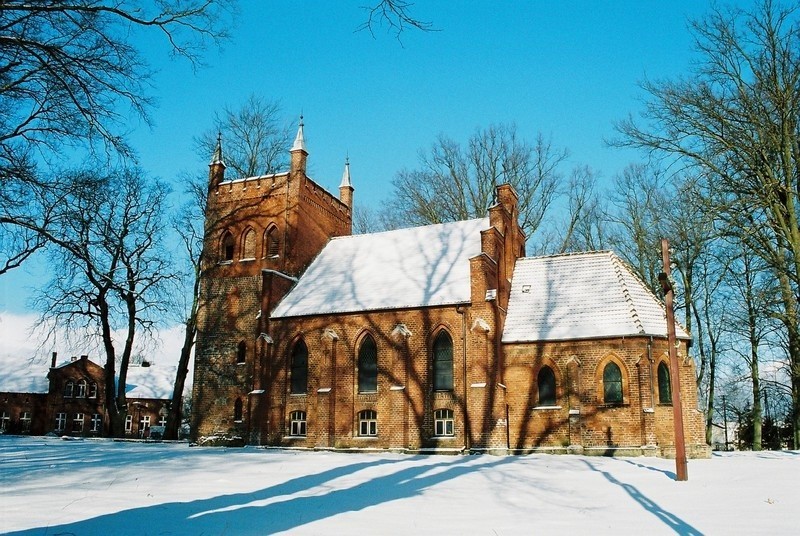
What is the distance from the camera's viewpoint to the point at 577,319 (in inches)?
1041

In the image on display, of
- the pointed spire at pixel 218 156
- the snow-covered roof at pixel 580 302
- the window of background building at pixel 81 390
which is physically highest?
the pointed spire at pixel 218 156

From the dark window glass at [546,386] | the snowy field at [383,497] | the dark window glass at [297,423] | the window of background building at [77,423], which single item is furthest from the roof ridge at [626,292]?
the window of background building at [77,423]

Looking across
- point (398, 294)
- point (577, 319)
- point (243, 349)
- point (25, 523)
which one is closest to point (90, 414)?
point (243, 349)

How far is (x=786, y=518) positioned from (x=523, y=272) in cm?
1956

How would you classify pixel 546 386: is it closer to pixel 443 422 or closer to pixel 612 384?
pixel 612 384

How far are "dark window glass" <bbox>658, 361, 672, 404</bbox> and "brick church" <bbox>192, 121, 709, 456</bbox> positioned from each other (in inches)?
1.8

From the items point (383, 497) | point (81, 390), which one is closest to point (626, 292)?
point (383, 497)

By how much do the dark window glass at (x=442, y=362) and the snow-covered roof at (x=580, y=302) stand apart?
89.9 inches

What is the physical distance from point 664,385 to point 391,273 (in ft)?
39.8

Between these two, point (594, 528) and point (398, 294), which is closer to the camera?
point (594, 528)

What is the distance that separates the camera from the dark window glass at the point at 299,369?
2920 centimetres

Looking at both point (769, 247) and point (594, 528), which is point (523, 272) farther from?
point (594, 528)

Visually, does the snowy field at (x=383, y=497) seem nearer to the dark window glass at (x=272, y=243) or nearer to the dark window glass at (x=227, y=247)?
the dark window glass at (x=272, y=243)

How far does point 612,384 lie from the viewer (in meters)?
25.0
